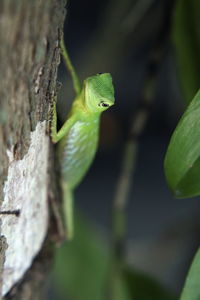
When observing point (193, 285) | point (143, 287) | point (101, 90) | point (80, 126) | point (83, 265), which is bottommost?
point (83, 265)

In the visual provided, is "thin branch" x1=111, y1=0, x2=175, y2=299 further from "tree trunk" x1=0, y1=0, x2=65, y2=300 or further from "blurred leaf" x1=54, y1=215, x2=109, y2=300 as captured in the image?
"tree trunk" x1=0, y1=0, x2=65, y2=300

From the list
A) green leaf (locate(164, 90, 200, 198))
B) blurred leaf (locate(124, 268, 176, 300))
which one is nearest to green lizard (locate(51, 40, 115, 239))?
green leaf (locate(164, 90, 200, 198))

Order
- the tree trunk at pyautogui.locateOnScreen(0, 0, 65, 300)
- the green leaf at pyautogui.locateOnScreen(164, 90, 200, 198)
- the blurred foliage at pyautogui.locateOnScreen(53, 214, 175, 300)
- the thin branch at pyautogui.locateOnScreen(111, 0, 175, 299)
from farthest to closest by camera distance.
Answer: the blurred foliage at pyautogui.locateOnScreen(53, 214, 175, 300) < the thin branch at pyautogui.locateOnScreen(111, 0, 175, 299) < the green leaf at pyautogui.locateOnScreen(164, 90, 200, 198) < the tree trunk at pyautogui.locateOnScreen(0, 0, 65, 300)

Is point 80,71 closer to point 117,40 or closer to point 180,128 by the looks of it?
point 117,40

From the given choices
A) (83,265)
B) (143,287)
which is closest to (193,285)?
(143,287)

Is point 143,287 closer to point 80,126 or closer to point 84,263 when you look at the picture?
point 84,263

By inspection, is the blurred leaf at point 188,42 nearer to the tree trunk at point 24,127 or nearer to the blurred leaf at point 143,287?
the tree trunk at point 24,127

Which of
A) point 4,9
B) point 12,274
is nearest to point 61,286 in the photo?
point 12,274
